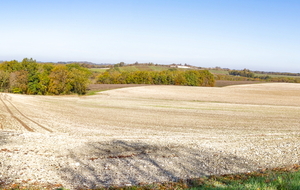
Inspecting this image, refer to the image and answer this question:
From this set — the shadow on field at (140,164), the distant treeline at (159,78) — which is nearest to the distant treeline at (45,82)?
the distant treeline at (159,78)

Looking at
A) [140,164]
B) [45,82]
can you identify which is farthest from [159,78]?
[140,164]

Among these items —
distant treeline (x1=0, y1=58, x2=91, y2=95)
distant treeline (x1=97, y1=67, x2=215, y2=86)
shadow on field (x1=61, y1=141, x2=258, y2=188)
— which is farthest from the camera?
distant treeline (x1=97, y1=67, x2=215, y2=86)

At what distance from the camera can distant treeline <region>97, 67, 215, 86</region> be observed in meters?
110

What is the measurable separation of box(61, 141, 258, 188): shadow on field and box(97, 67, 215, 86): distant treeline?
95.8 m

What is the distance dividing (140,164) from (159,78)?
103m

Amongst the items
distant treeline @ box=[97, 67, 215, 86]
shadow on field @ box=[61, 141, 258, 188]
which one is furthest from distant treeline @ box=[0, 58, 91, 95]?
shadow on field @ box=[61, 141, 258, 188]

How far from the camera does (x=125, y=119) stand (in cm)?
2905

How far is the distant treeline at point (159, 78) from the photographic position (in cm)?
11019

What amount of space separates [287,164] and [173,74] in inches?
4064

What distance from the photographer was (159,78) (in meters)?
114

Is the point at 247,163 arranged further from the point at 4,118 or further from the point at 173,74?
the point at 173,74

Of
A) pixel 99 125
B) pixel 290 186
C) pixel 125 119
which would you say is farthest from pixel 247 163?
pixel 125 119

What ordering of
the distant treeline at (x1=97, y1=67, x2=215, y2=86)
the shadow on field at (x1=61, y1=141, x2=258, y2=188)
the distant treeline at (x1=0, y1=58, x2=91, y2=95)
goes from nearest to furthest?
1. the shadow on field at (x1=61, y1=141, x2=258, y2=188)
2. the distant treeline at (x1=0, y1=58, x2=91, y2=95)
3. the distant treeline at (x1=97, y1=67, x2=215, y2=86)

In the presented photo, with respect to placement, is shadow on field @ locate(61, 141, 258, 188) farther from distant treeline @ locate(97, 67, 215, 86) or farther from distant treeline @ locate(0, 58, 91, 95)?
distant treeline @ locate(97, 67, 215, 86)
